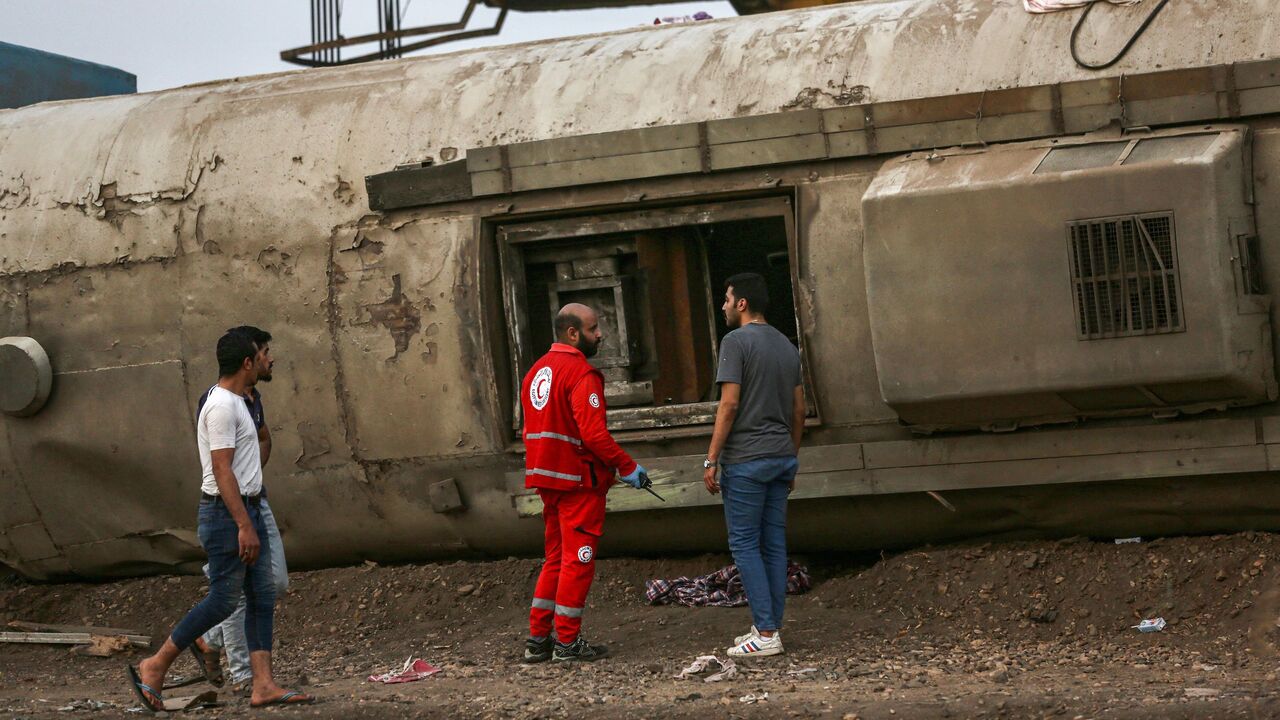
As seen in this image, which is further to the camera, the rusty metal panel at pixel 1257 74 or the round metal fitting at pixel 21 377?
the round metal fitting at pixel 21 377

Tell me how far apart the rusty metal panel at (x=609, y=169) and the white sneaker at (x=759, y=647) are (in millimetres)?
2519

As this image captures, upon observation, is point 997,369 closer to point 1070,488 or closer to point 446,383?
point 1070,488

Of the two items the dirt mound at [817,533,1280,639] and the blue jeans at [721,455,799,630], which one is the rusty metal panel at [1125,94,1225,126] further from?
the blue jeans at [721,455,799,630]

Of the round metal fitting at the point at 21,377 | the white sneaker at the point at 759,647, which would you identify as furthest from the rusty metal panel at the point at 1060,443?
the round metal fitting at the point at 21,377

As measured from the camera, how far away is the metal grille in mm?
6719

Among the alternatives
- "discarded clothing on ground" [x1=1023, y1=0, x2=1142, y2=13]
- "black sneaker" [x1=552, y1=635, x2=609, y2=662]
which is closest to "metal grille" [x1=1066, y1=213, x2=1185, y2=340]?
"discarded clothing on ground" [x1=1023, y1=0, x2=1142, y2=13]

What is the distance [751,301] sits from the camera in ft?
22.0

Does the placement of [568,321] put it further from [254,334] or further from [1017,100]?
[1017,100]

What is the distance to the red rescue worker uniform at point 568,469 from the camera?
6.55 m

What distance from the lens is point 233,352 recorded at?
6.07 meters

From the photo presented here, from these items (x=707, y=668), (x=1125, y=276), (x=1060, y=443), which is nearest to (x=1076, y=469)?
(x=1060, y=443)

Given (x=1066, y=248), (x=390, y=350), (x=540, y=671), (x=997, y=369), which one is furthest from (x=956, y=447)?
(x=390, y=350)

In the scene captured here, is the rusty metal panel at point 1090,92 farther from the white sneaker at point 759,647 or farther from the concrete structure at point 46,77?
the concrete structure at point 46,77

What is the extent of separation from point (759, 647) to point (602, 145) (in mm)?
2855
